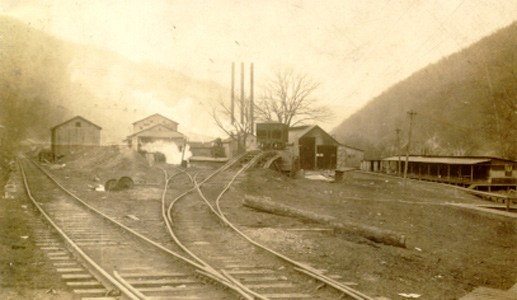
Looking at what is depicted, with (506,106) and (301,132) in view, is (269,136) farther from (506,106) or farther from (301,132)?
(506,106)

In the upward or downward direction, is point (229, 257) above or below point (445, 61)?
below

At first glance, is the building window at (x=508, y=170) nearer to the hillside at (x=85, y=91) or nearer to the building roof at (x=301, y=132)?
the building roof at (x=301, y=132)

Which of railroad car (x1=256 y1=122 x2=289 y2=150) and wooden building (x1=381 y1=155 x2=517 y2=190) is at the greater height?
railroad car (x1=256 y1=122 x2=289 y2=150)

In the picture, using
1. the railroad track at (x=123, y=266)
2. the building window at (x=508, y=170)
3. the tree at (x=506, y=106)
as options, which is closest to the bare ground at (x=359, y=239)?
the railroad track at (x=123, y=266)

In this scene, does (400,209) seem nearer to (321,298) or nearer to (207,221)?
(207,221)

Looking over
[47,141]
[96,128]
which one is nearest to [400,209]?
[96,128]

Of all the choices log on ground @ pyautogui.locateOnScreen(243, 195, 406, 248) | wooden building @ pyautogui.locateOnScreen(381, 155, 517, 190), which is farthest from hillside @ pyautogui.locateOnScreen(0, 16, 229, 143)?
wooden building @ pyautogui.locateOnScreen(381, 155, 517, 190)

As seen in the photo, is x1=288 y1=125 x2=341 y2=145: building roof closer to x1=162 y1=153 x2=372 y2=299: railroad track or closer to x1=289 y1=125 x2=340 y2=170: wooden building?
x1=289 y1=125 x2=340 y2=170: wooden building
